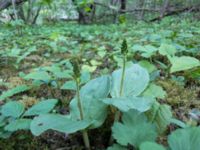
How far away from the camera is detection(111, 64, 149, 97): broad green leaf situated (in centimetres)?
110

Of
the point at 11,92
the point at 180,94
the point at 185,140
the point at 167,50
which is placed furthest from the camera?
the point at 167,50

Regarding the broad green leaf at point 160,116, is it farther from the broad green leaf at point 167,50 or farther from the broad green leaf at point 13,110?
the broad green leaf at point 167,50

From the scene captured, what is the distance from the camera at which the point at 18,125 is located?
101cm

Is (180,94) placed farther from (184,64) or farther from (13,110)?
(13,110)

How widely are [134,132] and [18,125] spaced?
1.47 ft

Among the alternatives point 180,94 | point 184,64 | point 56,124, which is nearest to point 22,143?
point 56,124

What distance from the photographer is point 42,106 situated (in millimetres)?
1085

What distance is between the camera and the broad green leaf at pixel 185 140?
745mm

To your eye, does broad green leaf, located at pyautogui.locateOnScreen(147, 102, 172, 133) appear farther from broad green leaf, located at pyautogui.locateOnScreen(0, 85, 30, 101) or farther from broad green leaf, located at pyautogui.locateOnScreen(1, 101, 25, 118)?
broad green leaf, located at pyautogui.locateOnScreen(0, 85, 30, 101)

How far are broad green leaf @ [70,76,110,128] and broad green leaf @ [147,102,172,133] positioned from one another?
0.18m

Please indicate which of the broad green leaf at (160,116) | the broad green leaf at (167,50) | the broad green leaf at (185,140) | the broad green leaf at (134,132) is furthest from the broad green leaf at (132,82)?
the broad green leaf at (167,50)

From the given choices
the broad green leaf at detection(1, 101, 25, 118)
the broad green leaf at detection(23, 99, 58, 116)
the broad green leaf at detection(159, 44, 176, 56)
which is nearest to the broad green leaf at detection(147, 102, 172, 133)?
the broad green leaf at detection(23, 99, 58, 116)

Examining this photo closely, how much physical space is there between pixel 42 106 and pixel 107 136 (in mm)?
291

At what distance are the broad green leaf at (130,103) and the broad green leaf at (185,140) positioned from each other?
152 mm
